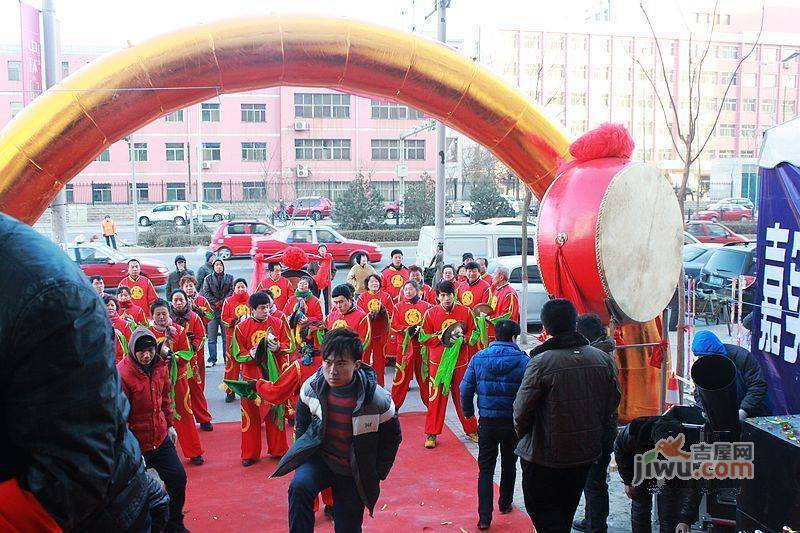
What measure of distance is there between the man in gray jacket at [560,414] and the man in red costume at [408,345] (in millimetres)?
3910

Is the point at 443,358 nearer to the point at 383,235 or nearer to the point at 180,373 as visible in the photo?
the point at 180,373

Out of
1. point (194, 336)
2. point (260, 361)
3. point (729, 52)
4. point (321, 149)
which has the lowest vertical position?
point (260, 361)

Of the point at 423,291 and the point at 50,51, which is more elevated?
the point at 50,51

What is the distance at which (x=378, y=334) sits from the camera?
976 centimetres

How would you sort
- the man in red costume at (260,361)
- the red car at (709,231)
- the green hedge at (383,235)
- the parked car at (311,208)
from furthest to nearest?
the parked car at (311,208) → the green hedge at (383,235) → the red car at (709,231) → the man in red costume at (260,361)

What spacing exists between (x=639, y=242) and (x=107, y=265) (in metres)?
15.5

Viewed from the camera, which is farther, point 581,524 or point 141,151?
point 141,151

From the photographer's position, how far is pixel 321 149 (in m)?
48.7

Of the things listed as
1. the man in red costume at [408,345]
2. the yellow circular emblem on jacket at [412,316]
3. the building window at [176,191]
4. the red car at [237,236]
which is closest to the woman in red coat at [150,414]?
the man in red costume at [408,345]

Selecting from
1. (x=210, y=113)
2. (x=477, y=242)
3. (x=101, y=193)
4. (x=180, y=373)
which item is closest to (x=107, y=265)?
(x=477, y=242)

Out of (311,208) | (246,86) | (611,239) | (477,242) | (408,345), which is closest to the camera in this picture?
(611,239)

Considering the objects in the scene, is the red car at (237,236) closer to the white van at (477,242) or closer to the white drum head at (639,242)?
the white van at (477,242)

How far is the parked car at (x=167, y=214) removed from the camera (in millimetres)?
41250

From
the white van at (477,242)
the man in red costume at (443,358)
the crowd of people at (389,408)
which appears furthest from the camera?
the white van at (477,242)
